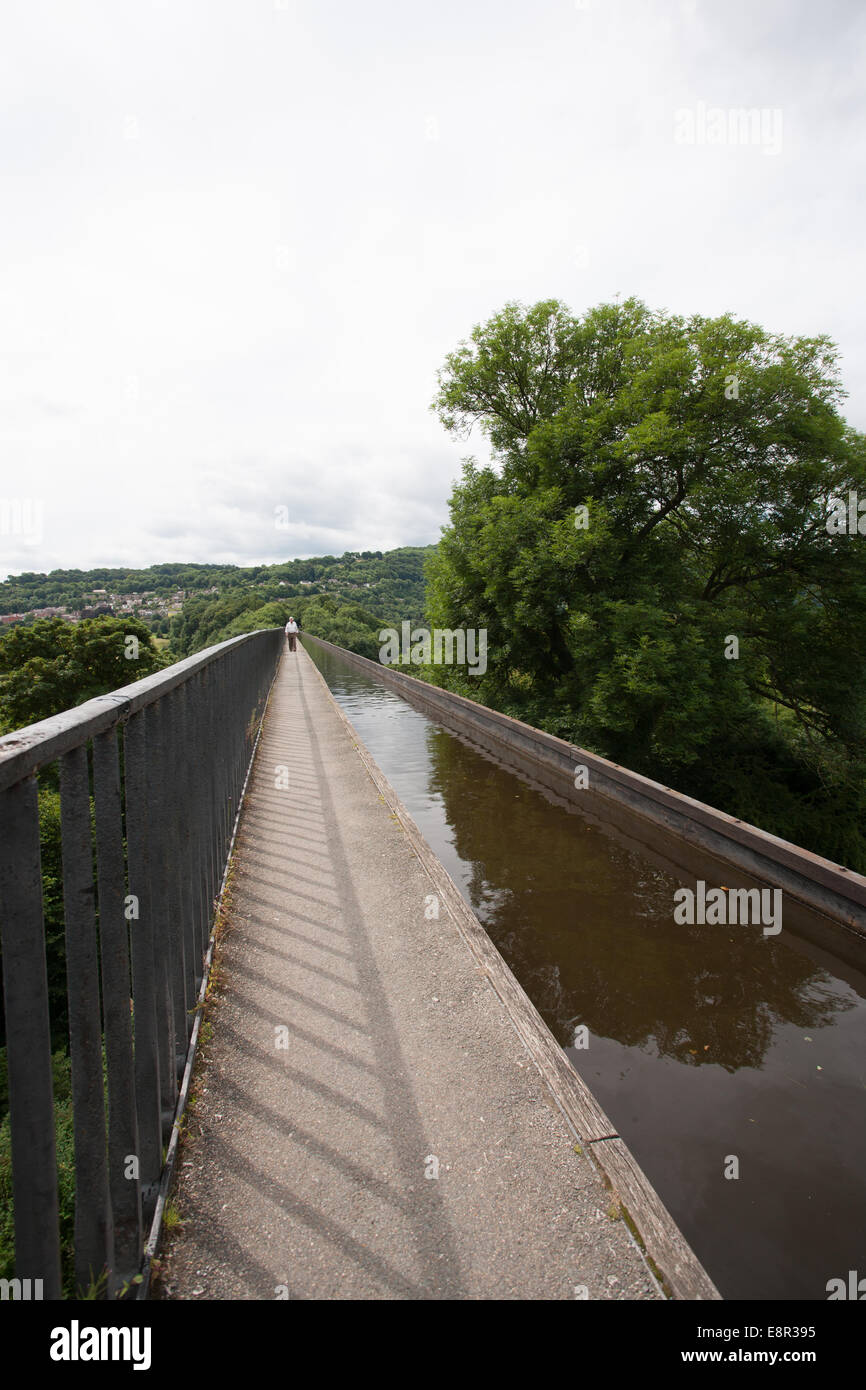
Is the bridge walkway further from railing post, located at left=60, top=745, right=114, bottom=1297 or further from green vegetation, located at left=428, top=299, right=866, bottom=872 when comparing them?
green vegetation, located at left=428, top=299, right=866, bottom=872

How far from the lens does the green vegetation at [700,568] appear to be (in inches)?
486

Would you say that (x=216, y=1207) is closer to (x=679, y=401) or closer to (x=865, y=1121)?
(x=865, y=1121)

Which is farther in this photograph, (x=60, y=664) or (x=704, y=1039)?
(x=60, y=664)

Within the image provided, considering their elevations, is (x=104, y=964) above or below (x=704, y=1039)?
above

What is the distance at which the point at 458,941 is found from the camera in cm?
367

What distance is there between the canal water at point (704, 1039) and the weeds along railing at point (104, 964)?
6.34ft

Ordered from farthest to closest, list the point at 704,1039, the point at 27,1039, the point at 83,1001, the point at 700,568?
the point at 700,568 → the point at 704,1039 → the point at 83,1001 → the point at 27,1039

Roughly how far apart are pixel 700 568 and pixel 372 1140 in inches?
596

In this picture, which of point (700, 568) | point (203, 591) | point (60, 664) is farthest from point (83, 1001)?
point (203, 591)

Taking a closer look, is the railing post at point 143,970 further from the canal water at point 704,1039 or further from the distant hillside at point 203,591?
the distant hillside at point 203,591

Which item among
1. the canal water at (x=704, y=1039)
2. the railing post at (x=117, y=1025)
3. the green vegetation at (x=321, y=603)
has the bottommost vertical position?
the canal water at (x=704, y=1039)

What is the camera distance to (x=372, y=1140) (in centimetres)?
230

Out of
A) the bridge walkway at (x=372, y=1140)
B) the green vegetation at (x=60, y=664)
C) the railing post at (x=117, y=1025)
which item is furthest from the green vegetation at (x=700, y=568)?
the green vegetation at (x=60, y=664)

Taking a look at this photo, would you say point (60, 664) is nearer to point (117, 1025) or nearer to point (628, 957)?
point (628, 957)
